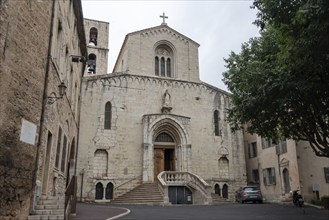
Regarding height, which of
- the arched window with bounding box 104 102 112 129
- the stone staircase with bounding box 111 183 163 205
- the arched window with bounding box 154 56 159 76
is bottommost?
the stone staircase with bounding box 111 183 163 205

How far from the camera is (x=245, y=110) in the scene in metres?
13.2

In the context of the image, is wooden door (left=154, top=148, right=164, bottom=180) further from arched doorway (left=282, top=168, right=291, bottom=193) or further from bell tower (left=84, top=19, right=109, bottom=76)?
bell tower (left=84, top=19, right=109, bottom=76)

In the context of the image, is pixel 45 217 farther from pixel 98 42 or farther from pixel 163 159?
pixel 98 42

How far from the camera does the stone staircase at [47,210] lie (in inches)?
382

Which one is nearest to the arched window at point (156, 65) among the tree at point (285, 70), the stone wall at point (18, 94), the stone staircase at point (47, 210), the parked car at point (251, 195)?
the parked car at point (251, 195)

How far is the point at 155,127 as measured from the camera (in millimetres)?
25391

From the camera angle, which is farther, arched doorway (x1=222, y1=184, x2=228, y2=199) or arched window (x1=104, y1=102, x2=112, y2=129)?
arched doorway (x1=222, y1=184, x2=228, y2=199)

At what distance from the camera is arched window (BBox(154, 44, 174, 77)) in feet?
94.2

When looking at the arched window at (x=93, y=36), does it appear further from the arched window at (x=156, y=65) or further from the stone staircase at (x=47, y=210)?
the stone staircase at (x=47, y=210)

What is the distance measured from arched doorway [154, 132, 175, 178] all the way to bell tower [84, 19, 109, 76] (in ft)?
46.5

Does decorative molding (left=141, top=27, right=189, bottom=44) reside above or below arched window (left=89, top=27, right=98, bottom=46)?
below

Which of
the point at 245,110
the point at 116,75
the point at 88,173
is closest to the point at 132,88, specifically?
the point at 116,75

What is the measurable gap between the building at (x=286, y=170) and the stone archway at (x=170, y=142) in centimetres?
635

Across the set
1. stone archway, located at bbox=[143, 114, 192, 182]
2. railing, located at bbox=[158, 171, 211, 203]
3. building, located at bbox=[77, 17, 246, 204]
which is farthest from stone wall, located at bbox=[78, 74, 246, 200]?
railing, located at bbox=[158, 171, 211, 203]
